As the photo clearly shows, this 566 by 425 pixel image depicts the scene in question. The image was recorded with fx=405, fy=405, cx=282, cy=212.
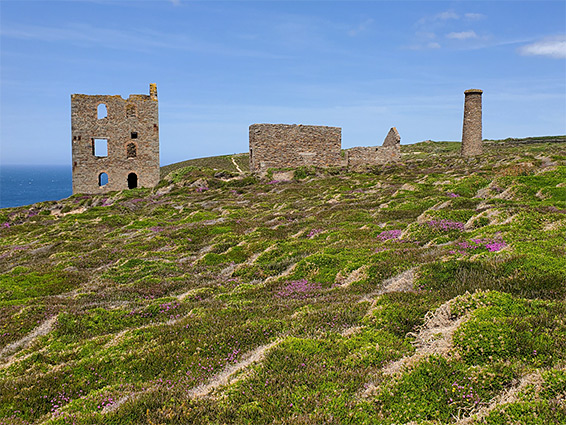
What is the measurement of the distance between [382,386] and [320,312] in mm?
3637

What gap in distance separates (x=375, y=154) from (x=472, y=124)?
535 inches

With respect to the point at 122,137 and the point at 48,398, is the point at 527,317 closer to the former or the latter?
the point at 48,398

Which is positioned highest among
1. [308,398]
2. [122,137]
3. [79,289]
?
[122,137]

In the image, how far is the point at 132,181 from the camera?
203 feet

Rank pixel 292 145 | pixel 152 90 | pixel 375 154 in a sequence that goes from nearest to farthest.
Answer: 1. pixel 292 145
2. pixel 375 154
3. pixel 152 90

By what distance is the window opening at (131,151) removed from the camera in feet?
196

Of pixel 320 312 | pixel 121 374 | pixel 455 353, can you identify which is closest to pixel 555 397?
pixel 455 353

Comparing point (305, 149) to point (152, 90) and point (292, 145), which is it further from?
point (152, 90)

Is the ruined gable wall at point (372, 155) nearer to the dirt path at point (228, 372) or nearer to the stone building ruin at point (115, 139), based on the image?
the stone building ruin at point (115, 139)

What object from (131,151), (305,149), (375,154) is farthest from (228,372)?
(131,151)

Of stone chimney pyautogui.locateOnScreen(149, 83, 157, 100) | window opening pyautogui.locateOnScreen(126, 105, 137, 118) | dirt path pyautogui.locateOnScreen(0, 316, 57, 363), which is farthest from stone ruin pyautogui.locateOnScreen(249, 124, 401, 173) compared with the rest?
dirt path pyautogui.locateOnScreen(0, 316, 57, 363)

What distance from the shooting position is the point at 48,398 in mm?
8180

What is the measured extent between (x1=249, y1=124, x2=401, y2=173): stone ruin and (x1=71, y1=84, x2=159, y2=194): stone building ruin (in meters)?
16.8

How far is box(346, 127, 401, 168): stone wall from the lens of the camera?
186ft
